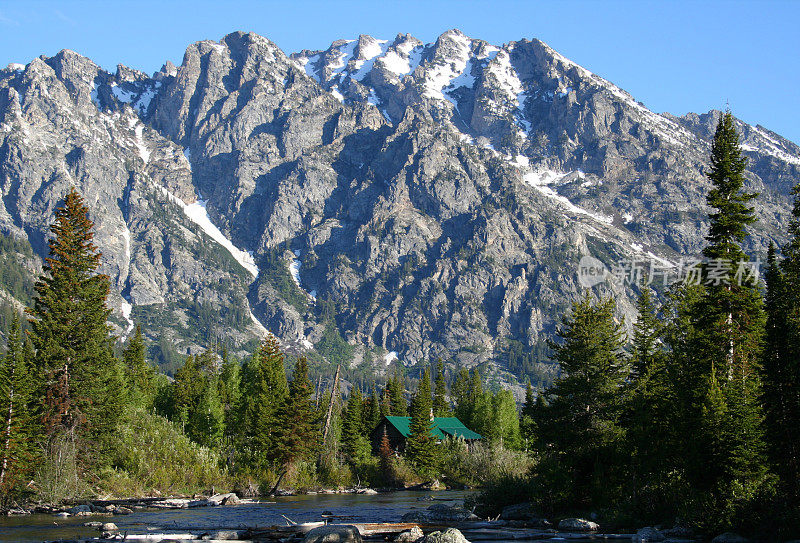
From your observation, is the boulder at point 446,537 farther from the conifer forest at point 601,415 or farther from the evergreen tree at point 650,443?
the evergreen tree at point 650,443

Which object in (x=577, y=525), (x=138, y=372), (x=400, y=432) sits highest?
(x=138, y=372)

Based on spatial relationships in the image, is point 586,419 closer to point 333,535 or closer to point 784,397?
point 784,397

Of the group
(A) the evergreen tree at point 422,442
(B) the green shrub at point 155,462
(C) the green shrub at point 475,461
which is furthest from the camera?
(A) the evergreen tree at point 422,442

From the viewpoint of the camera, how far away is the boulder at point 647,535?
3291 centimetres

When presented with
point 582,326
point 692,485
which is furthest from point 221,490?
point 692,485

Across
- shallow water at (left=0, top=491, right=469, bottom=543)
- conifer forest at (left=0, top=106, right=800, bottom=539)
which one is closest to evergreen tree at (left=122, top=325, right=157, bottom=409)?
conifer forest at (left=0, top=106, right=800, bottom=539)

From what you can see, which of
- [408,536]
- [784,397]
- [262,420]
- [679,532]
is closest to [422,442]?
[262,420]

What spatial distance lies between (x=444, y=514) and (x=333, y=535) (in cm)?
1671

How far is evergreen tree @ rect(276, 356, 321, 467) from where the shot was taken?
235 ft

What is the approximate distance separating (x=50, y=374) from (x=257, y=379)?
36.8 meters

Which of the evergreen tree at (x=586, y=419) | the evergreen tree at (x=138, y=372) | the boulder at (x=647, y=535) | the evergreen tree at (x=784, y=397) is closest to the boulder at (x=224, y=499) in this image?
the evergreen tree at (x=586, y=419)

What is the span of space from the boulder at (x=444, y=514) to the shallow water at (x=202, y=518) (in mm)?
2236

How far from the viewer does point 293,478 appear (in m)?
74.5

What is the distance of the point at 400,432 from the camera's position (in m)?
99.4
